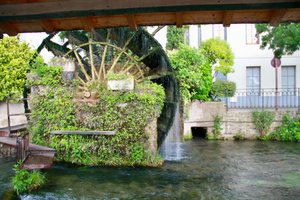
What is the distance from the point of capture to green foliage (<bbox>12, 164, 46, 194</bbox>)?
7.08 metres

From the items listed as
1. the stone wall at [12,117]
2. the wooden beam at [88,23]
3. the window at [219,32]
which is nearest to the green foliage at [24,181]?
Result: the wooden beam at [88,23]

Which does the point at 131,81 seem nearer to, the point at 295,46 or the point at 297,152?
the point at 297,152

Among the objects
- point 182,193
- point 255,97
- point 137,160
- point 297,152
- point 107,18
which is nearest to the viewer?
point 107,18

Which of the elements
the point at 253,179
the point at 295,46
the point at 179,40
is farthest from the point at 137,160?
the point at 179,40

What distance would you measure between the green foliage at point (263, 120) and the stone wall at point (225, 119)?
176 mm

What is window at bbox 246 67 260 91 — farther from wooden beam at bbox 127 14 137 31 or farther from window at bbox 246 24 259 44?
wooden beam at bbox 127 14 137 31

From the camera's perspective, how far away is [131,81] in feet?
31.1

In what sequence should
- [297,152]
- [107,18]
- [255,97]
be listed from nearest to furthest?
[107,18], [297,152], [255,97]

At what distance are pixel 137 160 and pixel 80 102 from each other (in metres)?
2.04

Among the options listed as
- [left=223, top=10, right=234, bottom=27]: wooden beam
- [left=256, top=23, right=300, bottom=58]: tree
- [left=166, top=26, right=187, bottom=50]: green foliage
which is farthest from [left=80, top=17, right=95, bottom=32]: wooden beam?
[left=166, top=26, right=187, bottom=50]: green foliage

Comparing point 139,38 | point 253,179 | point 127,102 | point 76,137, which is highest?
point 139,38

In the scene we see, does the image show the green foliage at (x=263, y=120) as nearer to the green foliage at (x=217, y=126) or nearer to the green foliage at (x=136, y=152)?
the green foliage at (x=217, y=126)

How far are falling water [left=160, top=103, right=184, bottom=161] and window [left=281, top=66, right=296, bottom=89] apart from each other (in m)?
7.50

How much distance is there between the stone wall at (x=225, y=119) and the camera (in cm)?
1409
